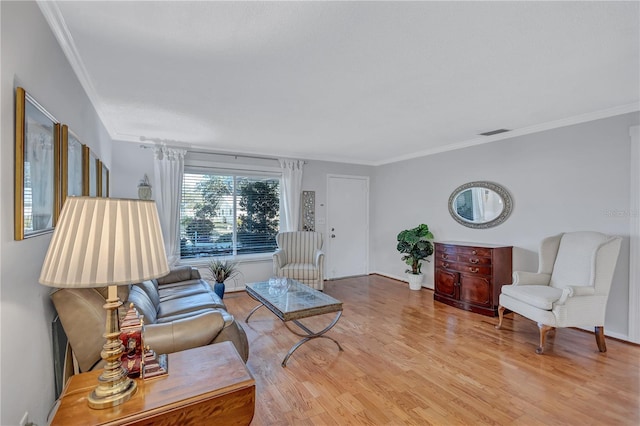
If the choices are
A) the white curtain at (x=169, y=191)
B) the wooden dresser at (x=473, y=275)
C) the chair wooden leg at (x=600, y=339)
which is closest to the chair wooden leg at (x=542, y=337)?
the chair wooden leg at (x=600, y=339)

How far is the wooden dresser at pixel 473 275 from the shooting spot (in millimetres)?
3773

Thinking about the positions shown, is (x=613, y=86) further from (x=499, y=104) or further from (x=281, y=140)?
(x=281, y=140)

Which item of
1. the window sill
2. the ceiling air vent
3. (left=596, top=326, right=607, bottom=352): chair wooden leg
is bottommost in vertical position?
(left=596, top=326, right=607, bottom=352): chair wooden leg

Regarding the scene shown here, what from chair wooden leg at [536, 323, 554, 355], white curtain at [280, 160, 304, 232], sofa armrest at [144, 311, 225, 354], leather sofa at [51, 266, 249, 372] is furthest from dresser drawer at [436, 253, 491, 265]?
sofa armrest at [144, 311, 225, 354]

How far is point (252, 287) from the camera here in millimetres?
3455

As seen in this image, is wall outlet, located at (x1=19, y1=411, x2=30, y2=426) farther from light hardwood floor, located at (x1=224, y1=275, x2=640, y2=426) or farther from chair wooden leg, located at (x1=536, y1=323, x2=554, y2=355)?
chair wooden leg, located at (x1=536, y1=323, x2=554, y2=355)

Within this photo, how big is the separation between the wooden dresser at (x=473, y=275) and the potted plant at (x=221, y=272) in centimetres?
315

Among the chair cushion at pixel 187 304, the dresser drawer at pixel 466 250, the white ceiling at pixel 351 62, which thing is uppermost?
the white ceiling at pixel 351 62

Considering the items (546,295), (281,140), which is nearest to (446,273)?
(546,295)

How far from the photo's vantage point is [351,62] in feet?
6.86

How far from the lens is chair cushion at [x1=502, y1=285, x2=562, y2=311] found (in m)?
2.85

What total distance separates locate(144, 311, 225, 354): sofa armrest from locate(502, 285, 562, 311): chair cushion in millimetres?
2897

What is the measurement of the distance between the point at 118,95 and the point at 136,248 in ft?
7.53

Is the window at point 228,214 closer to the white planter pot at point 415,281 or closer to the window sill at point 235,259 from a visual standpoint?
the window sill at point 235,259
